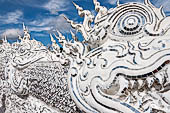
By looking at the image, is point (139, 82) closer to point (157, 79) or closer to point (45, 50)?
point (157, 79)

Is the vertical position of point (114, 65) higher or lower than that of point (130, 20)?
lower

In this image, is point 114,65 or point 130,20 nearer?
point 114,65

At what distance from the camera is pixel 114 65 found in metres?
1.18

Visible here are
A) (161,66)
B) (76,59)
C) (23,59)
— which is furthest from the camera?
(23,59)

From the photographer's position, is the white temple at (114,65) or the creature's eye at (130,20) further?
the creature's eye at (130,20)

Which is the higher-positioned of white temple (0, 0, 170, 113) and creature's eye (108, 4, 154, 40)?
creature's eye (108, 4, 154, 40)

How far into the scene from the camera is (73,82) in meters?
1.37

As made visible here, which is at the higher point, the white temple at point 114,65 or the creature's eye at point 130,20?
the creature's eye at point 130,20

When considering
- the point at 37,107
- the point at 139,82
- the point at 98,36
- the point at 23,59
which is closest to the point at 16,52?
the point at 23,59

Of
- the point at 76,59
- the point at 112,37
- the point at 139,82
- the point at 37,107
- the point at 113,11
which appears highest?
the point at 113,11

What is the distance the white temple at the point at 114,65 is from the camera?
108 centimetres

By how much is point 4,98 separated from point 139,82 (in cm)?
219

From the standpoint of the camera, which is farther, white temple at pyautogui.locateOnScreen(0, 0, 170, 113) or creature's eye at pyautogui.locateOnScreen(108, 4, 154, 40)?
creature's eye at pyautogui.locateOnScreen(108, 4, 154, 40)

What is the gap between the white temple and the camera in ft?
3.53
